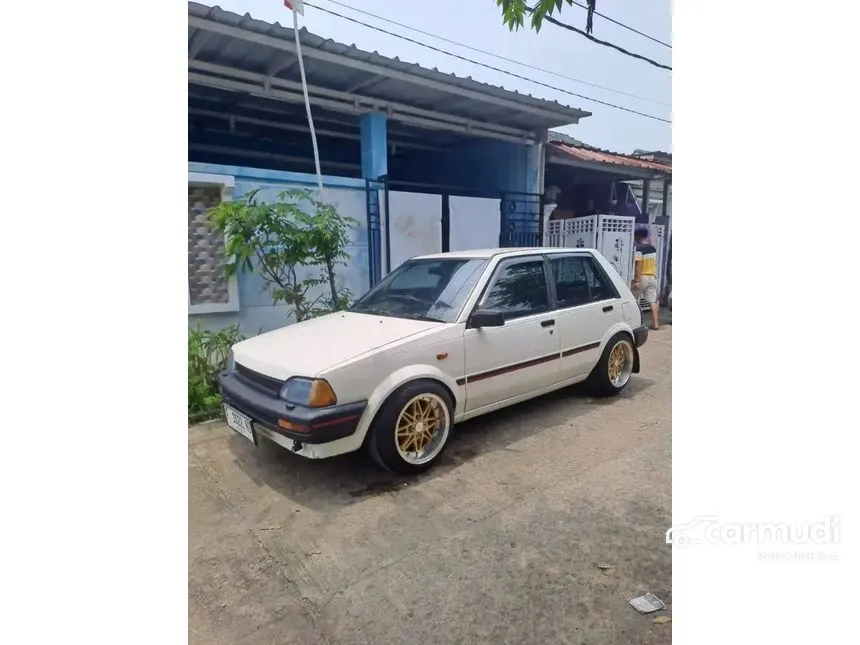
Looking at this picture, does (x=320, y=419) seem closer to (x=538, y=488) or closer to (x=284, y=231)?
(x=538, y=488)

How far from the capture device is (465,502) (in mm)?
2812

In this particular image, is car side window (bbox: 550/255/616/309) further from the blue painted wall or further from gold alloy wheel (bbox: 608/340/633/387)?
the blue painted wall

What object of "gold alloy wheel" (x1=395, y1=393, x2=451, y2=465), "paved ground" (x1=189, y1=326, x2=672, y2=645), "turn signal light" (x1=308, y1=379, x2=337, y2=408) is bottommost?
"paved ground" (x1=189, y1=326, x2=672, y2=645)

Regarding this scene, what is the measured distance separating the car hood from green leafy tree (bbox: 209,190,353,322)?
59.6 inches

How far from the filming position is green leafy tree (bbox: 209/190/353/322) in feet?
15.7

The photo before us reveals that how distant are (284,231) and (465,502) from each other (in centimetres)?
320

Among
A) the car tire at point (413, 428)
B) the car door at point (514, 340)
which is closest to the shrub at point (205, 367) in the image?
the car tire at point (413, 428)

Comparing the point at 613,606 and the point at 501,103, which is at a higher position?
the point at 501,103

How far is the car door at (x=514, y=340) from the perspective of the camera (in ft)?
11.2

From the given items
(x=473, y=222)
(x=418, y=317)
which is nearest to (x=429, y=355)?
(x=418, y=317)

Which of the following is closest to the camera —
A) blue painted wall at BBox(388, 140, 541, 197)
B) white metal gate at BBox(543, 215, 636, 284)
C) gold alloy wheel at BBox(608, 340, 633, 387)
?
gold alloy wheel at BBox(608, 340, 633, 387)

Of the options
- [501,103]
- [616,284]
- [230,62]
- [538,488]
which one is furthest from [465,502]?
[501,103]

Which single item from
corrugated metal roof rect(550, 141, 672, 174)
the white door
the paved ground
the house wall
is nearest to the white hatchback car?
the paved ground

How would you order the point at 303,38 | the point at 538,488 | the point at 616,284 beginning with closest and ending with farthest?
the point at 538,488
the point at 616,284
the point at 303,38
